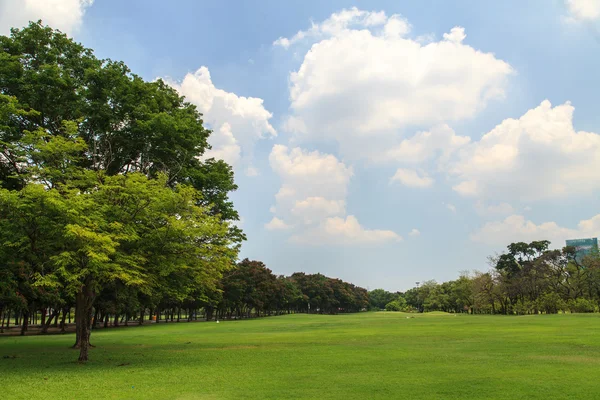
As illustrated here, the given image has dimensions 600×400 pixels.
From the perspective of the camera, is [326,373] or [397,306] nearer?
[326,373]

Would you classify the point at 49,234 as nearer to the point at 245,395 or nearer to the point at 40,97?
the point at 40,97

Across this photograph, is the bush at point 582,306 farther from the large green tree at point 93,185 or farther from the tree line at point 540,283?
the large green tree at point 93,185

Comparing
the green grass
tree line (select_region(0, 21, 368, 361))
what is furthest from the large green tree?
the green grass

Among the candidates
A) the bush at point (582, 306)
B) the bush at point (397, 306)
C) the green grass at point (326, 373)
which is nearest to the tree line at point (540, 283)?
the bush at point (582, 306)

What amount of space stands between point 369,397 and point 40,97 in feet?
78.3

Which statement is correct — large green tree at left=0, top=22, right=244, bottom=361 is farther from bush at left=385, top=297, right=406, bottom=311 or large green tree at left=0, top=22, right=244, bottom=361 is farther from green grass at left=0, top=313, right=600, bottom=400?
bush at left=385, top=297, right=406, bottom=311

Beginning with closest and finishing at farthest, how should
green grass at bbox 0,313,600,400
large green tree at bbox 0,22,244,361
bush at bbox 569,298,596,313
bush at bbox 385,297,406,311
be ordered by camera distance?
1. green grass at bbox 0,313,600,400
2. large green tree at bbox 0,22,244,361
3. bush at bbox 569,298,596,313
4. bush at bbox 385,297,406,311

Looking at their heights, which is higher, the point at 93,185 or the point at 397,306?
the point at 93,185

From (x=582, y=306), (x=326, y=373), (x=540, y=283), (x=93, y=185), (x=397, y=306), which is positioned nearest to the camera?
(x=326, y=373)

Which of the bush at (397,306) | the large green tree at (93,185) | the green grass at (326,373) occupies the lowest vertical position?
the bush at (397,306)

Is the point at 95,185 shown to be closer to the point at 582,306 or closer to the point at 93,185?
the point at 93,185

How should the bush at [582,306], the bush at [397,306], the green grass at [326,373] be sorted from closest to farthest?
1. the green grass at [326,373]
2. the bush at [582,306]
3. the bush at [397,306]

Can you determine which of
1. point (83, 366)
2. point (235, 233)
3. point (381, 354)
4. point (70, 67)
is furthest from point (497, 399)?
point (70, 67)

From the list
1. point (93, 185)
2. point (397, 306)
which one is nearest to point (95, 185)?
point (93, 185)
